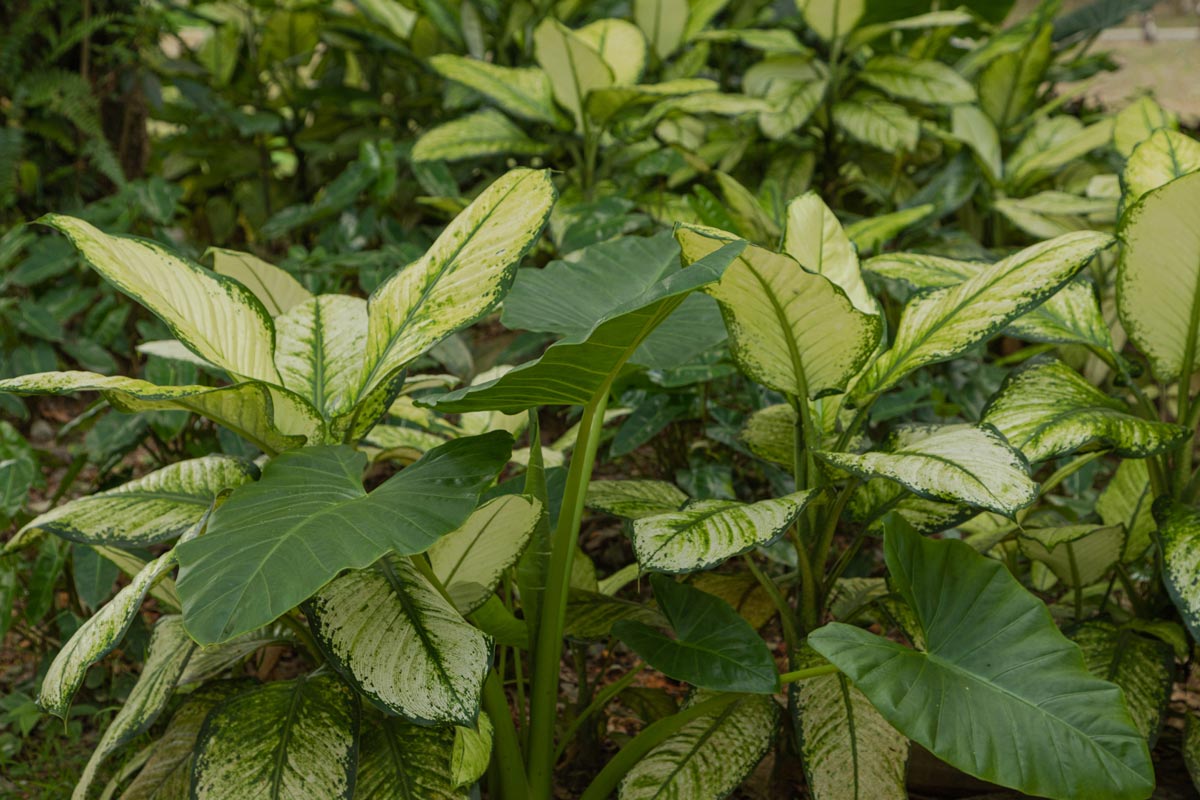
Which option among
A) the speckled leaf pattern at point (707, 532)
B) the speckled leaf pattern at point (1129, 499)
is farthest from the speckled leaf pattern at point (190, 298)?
the speckled leaf pattern at point (1129, 499)

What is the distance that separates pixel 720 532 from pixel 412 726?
1.64 feet

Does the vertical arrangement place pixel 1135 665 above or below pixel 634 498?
below

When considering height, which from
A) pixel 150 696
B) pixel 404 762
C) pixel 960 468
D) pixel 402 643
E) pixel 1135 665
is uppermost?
pixel 960 468

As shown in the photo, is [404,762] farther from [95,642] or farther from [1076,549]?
[1076,549]

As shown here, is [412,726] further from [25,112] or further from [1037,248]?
[25,112]

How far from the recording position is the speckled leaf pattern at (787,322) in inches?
53.4

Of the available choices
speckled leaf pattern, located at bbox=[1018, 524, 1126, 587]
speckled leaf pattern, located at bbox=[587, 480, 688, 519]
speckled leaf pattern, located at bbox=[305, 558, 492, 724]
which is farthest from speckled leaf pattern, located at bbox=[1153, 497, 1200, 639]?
speckled leaf pattern, located at bbox=[305, 558, 492, 724]

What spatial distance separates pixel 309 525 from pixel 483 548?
34 centimetres

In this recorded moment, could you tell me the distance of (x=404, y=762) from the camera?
140cm

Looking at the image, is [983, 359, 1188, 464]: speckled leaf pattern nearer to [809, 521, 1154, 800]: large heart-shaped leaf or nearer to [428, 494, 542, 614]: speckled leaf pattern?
[809, 521, 1154, 800]: large heart-shaped leaf

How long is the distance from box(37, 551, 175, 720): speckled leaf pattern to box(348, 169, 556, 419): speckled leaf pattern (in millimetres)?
354

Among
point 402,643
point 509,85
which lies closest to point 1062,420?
point 402,643

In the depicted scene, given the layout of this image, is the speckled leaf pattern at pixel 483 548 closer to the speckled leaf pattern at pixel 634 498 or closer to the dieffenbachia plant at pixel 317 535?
the dieffenbachia plant at pixel 317 535

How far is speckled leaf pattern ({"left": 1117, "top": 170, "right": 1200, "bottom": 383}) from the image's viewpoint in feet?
4.89
